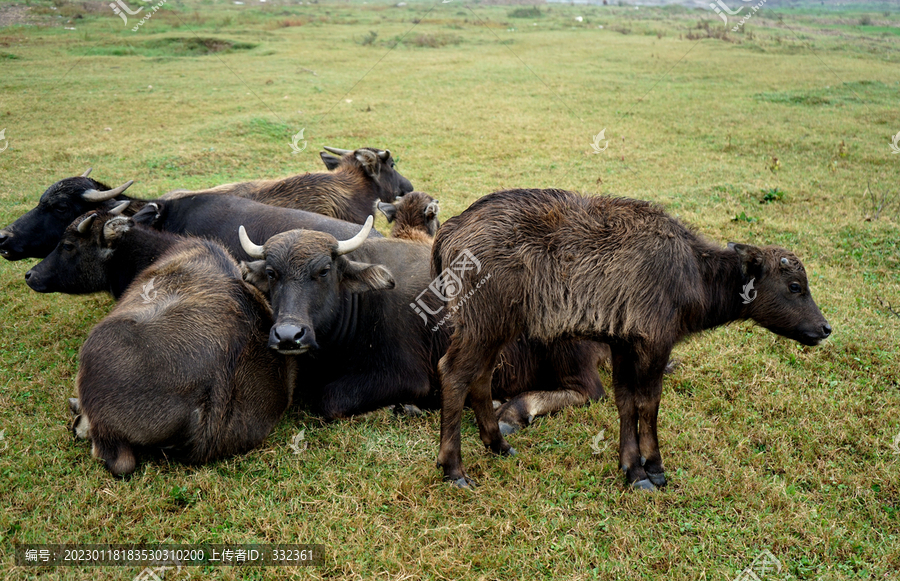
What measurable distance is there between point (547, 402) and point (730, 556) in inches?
71.7

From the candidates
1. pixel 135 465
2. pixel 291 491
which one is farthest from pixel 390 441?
pixel 135 465

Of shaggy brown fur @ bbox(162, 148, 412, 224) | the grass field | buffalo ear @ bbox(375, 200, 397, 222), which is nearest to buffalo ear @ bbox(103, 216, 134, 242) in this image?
the grass field

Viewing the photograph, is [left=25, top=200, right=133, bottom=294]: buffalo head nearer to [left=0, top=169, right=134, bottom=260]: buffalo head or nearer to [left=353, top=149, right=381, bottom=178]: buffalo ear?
[left=0, top=169, right=134, bottom=260]: buffalo head

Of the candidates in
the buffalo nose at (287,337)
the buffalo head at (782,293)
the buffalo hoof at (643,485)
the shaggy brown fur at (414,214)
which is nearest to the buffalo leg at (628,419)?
the buffalo hoof at (643,485)

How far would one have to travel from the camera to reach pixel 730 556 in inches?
150

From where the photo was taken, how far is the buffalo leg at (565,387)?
17.1ft

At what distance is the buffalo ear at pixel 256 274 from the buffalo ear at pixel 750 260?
3.31 metres

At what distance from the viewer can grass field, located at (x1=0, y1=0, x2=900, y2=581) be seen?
154 inches

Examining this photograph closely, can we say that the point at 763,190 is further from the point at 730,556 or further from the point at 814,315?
the point at 730,556

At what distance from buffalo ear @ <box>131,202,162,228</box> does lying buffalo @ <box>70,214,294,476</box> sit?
4.82 ft

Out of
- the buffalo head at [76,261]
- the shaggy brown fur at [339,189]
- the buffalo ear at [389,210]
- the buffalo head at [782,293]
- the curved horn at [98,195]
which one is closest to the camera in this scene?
the buffalo head at [782,293]

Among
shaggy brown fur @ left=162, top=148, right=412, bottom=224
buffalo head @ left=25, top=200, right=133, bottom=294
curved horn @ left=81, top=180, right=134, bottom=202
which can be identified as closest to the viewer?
buffalo head @ left=25, top=200, right=133, bottom=294

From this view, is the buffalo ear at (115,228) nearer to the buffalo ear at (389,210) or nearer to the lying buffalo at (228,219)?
the lying buffalo at (228,219)

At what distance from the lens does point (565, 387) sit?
5492 mm
